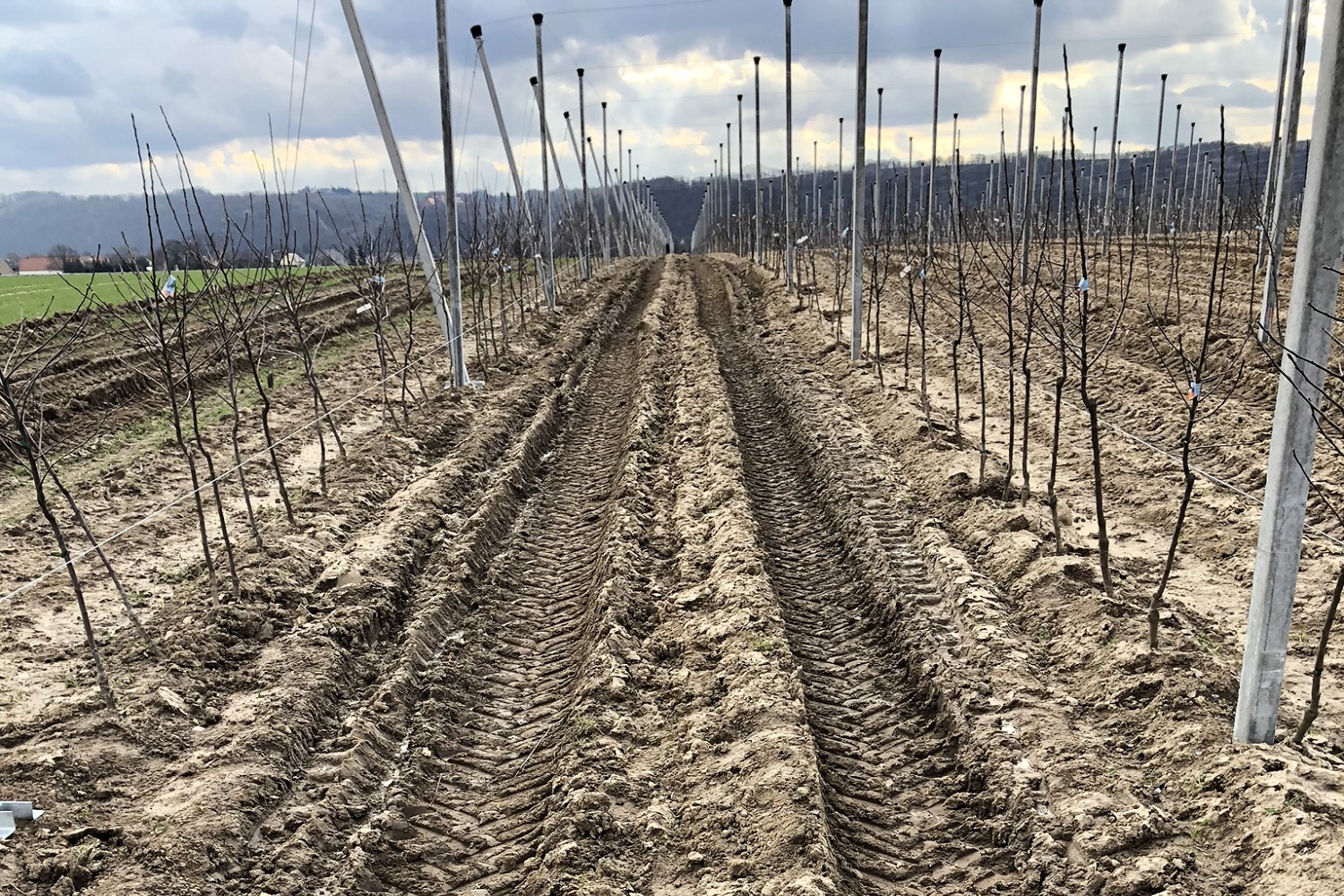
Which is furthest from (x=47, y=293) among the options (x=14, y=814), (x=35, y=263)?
(x=14, y=814)

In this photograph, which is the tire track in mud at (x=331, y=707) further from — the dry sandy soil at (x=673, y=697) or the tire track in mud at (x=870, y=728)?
the tire track in mud at (x=870, y=728)

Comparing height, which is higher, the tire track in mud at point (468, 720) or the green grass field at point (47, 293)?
the green grass field at point (47, 293)

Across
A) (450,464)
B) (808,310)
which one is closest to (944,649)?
(450,464)

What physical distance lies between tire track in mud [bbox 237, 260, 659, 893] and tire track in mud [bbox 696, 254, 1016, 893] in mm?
1596

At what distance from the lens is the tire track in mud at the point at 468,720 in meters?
4.64

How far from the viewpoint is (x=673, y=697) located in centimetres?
588

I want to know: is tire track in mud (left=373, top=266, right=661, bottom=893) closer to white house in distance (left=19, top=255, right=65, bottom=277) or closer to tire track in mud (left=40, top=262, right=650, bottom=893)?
tire track in mud (left=40, top=262, right=650, bottom=893)

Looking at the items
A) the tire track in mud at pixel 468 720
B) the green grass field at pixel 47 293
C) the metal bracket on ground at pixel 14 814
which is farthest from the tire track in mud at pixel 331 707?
the green grass field at pixel 47 293

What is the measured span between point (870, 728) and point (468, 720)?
2.57 m

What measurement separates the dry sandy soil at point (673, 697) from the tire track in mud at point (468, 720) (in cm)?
3

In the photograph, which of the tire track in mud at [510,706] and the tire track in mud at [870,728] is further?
the tire track in mud at [510,706]

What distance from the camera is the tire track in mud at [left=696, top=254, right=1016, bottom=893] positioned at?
14.7ft

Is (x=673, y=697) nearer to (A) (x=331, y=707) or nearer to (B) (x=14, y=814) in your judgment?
(A) (x=331, y=707)

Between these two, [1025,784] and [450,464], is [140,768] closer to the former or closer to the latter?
[1025,784]
